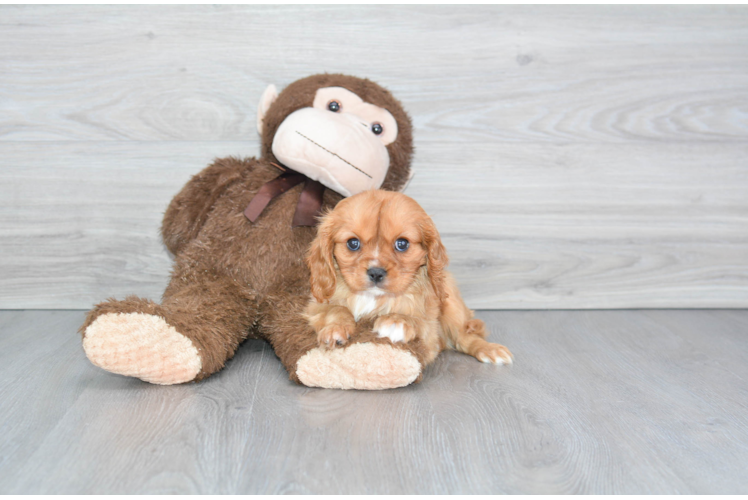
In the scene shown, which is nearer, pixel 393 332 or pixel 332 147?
pixel 393 332

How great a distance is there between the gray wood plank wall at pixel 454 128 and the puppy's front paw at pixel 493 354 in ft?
2.10

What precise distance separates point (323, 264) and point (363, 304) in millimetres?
150

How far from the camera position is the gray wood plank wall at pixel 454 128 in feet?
7.14

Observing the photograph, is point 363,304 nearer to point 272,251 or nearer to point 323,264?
point 323,264

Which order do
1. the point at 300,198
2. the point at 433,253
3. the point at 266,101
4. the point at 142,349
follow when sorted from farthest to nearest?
the point at 266,101 → the point at 300,198 → the point at 433,253 → the point at 142,349

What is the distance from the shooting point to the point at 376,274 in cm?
142

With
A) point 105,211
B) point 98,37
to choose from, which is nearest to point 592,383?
point 105,211

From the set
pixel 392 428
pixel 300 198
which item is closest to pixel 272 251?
pixel 300 198

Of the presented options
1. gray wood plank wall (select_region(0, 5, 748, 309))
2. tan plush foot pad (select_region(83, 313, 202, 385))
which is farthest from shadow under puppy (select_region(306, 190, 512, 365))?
gray wood plank wall (select_region(0, 5, 748, 309))

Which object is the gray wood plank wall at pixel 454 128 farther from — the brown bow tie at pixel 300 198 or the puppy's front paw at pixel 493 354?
the puppy's front paw at pixel 493 354

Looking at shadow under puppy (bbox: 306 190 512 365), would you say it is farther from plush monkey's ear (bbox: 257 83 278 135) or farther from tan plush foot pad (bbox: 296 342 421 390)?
plush monkey's ear (bbox: 257 83 278 135)

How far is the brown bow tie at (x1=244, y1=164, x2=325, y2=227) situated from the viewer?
1.77 metres

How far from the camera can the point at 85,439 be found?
117 cm

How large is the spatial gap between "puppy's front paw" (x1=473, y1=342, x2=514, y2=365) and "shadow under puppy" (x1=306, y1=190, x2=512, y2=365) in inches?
7.1
